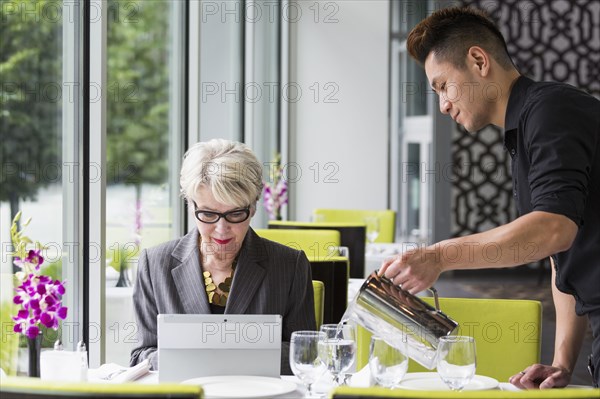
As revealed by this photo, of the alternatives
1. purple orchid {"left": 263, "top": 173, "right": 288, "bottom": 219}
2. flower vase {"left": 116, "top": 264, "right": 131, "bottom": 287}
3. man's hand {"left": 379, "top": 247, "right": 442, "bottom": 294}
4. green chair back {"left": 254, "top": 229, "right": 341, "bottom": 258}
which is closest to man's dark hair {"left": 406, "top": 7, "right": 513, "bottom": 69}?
man's hand {"left": 379, "top": 247, "right": 442, "bottom": 294}

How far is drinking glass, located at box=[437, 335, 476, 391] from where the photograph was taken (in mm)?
1739

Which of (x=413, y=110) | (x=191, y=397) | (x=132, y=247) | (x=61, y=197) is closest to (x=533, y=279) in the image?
(x=413, y=110)

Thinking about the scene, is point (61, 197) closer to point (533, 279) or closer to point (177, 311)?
point (177, 311)

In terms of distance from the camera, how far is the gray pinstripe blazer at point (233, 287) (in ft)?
7.82

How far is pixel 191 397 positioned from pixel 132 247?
105 inches

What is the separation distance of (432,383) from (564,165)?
547 mm

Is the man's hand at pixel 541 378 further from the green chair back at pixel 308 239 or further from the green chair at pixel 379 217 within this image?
the green chair at pixel 379 217

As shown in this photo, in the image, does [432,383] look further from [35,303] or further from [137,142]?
[137,142]

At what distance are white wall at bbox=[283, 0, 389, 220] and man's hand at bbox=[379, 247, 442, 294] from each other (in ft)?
19.5

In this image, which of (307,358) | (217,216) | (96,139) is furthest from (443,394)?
(96,139)

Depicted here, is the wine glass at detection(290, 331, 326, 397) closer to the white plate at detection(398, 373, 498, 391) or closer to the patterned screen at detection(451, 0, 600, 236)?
the white plate at detection(398, 373, 498, 391)

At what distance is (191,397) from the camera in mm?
1201

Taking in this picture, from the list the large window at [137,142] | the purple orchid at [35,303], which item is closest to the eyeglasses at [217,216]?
the purple orchid at [35,303]

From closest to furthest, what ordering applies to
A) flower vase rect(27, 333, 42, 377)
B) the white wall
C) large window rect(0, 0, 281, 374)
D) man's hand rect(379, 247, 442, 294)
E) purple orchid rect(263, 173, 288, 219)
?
man's hand rect(379, 247, 442, 294)
flower vase rect(27, 333, 42, 377)
large window rect(0, 0, 281, 374)
purple orchid rect(263, 173, 288, 219)
the white wall
